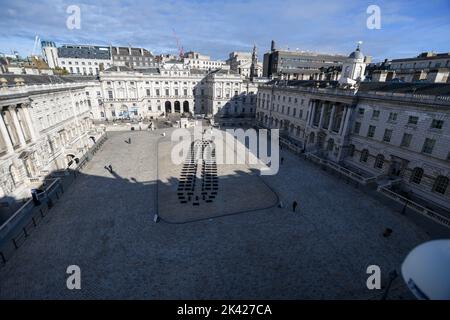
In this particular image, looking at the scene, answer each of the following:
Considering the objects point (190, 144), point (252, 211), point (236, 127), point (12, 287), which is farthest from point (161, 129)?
point (12, 287)

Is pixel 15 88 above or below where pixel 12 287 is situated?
above

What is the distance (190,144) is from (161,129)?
1628 centimetres

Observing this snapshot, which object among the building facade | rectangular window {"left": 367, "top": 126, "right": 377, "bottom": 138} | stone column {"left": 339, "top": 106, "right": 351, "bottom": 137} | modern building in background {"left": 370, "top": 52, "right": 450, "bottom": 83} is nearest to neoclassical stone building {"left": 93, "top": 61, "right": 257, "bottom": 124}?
the building facade

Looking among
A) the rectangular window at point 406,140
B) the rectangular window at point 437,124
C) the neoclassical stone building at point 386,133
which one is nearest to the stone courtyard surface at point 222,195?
the neoclassical stone building at point 386,133

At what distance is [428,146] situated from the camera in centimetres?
2603

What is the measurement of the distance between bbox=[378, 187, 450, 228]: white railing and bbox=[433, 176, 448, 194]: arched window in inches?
146

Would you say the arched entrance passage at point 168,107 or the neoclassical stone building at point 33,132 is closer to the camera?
the neoclassical stone building at point 33,132

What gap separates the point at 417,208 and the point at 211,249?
74.7 ft

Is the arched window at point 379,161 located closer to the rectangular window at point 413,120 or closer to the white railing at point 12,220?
the rectangular window at point 413,120

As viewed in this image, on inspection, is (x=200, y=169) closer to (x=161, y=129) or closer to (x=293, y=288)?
(x=293, y=288)

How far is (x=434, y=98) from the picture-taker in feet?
80.9

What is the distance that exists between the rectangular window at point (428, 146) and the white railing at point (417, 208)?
595cm

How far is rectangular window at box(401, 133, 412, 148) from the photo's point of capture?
2781 cm

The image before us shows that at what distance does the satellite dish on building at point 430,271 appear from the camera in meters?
6.08
